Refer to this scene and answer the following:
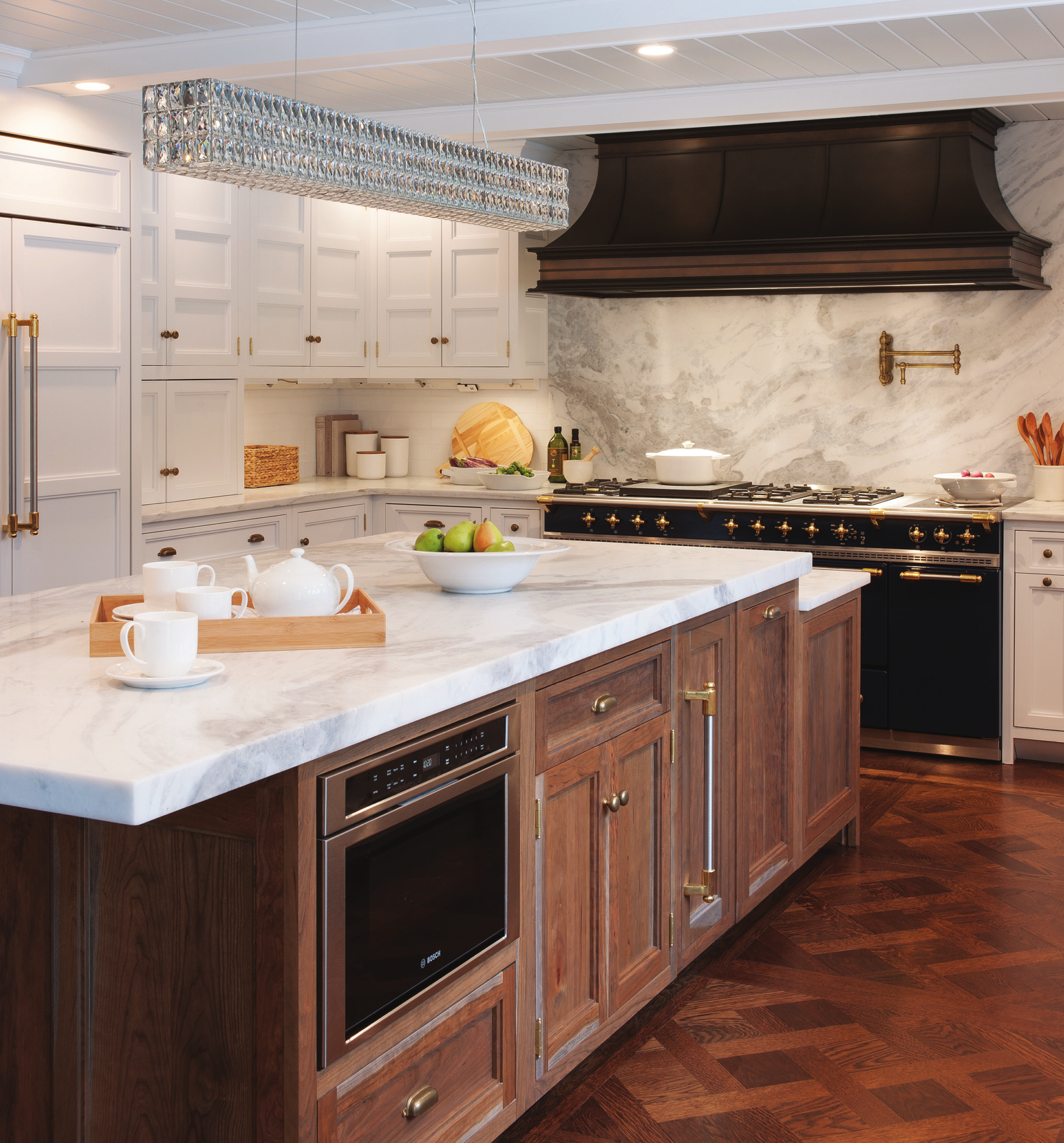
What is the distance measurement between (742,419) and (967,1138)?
166 inches

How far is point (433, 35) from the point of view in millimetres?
4270

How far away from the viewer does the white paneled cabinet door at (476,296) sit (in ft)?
20.9

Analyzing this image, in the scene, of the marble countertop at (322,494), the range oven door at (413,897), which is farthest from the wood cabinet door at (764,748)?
the marble countertop at (322,494)

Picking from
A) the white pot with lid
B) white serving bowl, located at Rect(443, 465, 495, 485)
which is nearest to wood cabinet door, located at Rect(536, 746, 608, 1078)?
the white pot with lid

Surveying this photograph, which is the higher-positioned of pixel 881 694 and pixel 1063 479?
pixel 1063 479

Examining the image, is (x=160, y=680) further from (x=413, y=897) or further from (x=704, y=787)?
(x=704, y=787)

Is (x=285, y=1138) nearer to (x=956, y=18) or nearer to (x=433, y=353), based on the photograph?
(x=956, y=18)

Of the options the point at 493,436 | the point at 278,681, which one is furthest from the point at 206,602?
the point at 493,436

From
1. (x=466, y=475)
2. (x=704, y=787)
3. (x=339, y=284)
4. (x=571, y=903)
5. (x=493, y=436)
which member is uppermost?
(x=339, y=284)

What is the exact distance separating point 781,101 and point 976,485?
5.62 feet

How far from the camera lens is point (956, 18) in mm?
4152

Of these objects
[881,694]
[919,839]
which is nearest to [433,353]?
[881,694]

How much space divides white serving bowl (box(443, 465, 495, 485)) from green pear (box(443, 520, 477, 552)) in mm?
3336

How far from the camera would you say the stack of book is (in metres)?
7.16
